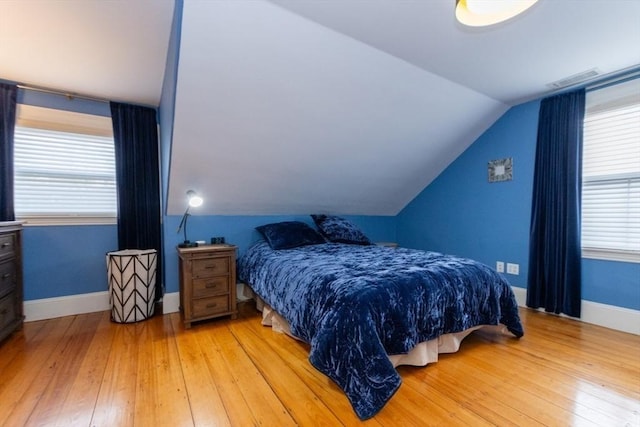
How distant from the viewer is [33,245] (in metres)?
2.61

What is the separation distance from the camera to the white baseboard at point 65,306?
258cm

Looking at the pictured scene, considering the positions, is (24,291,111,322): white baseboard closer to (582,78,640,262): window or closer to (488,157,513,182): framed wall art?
(488,157,513,182): framed wall art

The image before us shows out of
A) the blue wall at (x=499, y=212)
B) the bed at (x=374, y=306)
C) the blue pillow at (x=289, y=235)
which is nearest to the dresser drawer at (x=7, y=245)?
the bed at (x=374, y=306)

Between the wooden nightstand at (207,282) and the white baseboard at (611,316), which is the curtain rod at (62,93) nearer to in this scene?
the wooden nightstand at (207,282)

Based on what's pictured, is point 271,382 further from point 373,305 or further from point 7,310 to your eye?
point 7,310

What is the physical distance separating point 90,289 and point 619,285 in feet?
15.9

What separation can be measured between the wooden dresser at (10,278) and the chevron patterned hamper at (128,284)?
614 mm

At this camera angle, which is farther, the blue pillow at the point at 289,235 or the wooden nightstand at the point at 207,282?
the blue pillow at the point at 289,235

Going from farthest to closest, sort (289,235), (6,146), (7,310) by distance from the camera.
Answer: (289,235) < (6,146) < (7,310)

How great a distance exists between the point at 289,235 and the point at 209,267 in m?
0.87

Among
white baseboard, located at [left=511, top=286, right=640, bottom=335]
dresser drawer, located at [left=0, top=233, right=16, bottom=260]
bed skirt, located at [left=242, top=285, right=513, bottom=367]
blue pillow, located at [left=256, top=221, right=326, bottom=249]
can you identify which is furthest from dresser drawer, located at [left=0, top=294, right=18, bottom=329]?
A: white baseboard, located at [left=511, top=286, right=640, bottom=335]

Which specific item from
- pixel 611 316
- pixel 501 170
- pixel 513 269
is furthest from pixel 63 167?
pixel 611 316

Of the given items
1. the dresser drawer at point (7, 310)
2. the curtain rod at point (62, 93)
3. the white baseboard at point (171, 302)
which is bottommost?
the white baseboard at point (171, 302)

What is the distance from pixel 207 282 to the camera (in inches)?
103
